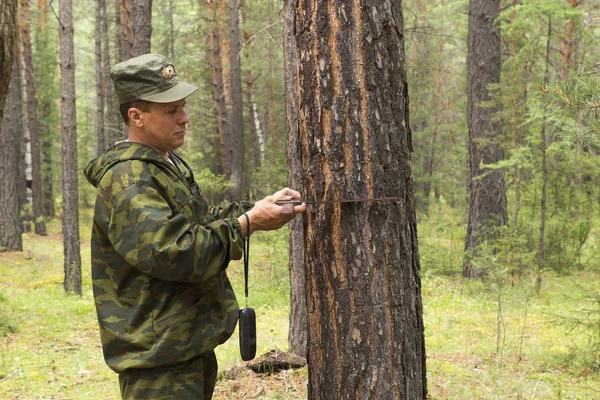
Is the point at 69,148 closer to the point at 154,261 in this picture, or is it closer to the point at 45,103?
the point at 154,261

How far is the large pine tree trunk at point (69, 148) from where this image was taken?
1074 centimetres

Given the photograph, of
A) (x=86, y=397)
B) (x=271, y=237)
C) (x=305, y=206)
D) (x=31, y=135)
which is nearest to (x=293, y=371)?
→ (x=86, y=397)

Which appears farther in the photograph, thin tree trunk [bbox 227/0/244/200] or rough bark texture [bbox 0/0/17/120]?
thin tree trunk [bbox 227/0/244/200]

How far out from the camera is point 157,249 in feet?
8.32

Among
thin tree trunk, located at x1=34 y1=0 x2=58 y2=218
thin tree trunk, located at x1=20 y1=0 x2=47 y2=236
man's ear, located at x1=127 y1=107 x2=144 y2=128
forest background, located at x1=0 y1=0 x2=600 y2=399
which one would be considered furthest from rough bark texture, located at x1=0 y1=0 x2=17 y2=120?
thin tree trunk, located at x1=34 y1=0 x2=58 y2=218

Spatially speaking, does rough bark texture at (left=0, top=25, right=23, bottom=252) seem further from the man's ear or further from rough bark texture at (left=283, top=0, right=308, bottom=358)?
the man's ear

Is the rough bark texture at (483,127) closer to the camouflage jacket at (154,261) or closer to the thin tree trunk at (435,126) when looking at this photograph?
the camouflage jacket at (154,261)

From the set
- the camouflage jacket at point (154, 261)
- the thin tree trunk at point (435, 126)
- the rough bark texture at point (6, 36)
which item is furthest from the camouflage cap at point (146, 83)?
the thin tree trunk at point (435, 126)

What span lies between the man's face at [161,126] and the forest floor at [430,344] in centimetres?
263

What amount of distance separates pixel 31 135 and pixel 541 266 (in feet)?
57.0

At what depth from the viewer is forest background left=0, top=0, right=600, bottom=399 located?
5867mm

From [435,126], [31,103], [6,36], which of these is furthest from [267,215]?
[435,126]

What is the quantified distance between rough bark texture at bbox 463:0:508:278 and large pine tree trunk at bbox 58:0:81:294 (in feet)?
24.7

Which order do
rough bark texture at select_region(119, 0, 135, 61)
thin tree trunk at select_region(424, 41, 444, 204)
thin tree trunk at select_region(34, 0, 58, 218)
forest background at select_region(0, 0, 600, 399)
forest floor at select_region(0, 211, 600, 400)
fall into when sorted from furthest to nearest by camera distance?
thin tree trunk at select_region(424, 41, 444, 204) → thin tree trunk at select_region(34, 0, 58, 218) → rough bark texture at select_region(119, 0, 135, 61) → forest background at select_region(0, 0, 600, 399) → forest floor at select_region(0, 211, 600, 400)
